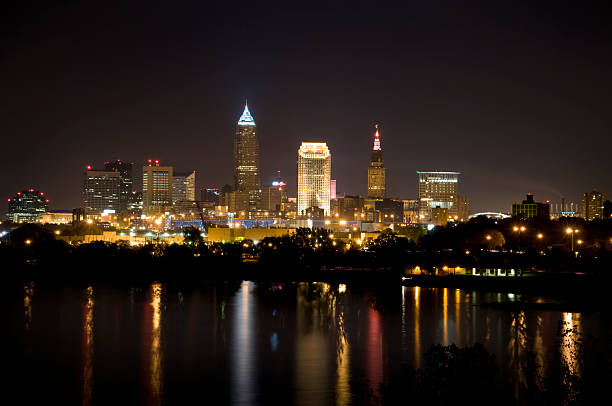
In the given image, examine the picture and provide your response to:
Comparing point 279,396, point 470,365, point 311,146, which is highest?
point 311,146

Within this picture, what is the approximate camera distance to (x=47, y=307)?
36.7 meters

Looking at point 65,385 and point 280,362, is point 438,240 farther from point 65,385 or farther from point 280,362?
point 65,385

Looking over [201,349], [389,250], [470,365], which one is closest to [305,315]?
[201,349]

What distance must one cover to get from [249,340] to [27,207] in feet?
587

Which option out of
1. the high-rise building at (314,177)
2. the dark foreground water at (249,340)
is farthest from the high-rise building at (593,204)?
the dark foreground water at (249,340)

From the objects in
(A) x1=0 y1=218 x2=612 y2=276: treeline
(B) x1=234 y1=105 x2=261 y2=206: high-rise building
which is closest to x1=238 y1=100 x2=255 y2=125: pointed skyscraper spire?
(B) x1=234 y1=105 x2=261 y2=206: high-rise building

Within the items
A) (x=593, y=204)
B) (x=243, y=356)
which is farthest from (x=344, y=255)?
(x=593, y=204)

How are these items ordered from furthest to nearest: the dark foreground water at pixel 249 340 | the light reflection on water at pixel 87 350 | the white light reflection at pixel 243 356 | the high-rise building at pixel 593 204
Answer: the high-rise building at pixel 593 204 < the dark foreground water at pixel 249 340 < the light reflection on water at pixel 87 350 < the white light reflection at pixel 243 356

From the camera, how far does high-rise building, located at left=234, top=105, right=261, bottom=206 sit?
18850 cm

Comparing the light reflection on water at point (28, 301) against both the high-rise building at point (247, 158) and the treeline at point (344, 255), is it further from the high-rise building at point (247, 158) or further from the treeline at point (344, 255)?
the high-rise building at point (247, 158)

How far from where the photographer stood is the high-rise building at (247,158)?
188500 mm

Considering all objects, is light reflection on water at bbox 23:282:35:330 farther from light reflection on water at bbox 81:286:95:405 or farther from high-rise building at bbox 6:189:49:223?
high-rise building at bbox 6:189:49:223

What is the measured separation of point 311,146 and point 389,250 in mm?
119275

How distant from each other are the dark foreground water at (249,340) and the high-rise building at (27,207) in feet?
519
